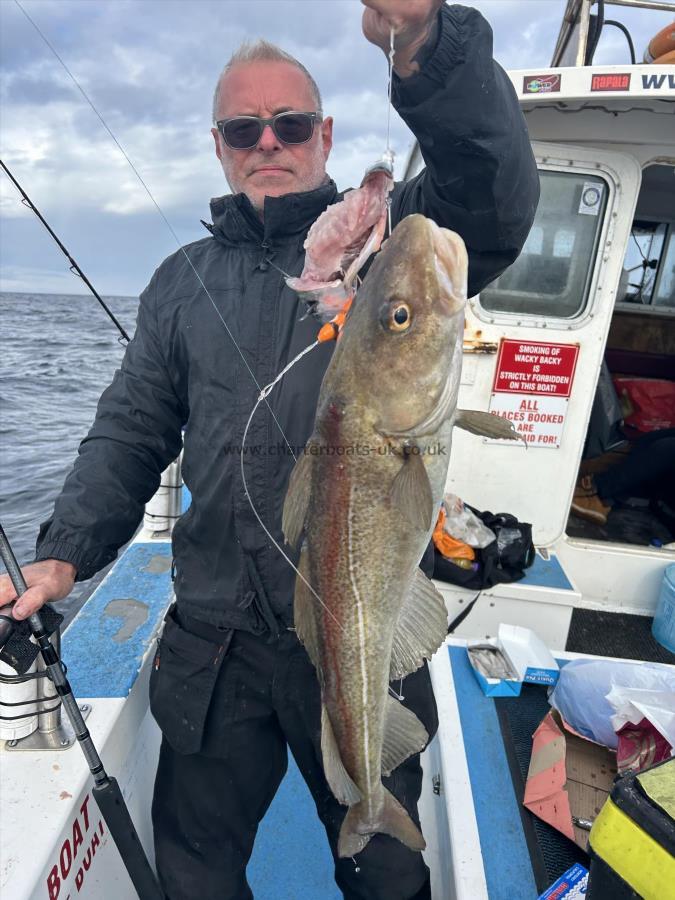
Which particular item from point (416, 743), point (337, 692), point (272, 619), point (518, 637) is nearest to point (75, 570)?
point (272, 619)

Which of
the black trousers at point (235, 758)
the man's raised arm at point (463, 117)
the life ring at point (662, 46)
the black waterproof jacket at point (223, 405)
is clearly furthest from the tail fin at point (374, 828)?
the life ring at point (662, 46)

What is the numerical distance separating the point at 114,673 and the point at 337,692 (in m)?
1.42

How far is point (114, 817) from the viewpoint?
2012 millimetres

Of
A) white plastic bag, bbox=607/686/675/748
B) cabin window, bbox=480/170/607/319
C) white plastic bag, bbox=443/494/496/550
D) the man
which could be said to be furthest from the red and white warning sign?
the man

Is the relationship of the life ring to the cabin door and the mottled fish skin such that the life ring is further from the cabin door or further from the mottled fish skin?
the mottled fish skin

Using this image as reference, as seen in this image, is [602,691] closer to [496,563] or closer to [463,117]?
[496,563]

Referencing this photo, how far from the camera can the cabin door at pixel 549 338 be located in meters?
4.55

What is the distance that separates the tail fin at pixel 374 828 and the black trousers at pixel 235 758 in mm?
313

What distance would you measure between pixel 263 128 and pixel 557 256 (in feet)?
10.7

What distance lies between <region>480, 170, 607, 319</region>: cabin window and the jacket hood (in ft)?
9.09

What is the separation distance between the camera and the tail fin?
184 cm

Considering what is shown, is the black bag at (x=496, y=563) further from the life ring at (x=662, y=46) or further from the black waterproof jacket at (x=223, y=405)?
the life ring at (x=662, y=46)

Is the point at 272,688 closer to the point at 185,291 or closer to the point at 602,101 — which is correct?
the point at 185,291

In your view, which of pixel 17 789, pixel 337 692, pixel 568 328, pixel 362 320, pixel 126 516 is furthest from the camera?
pixel 568 328
